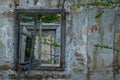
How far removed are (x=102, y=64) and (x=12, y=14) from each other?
5.63ft

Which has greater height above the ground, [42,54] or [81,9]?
[81,9]

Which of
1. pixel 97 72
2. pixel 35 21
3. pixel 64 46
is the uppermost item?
pixel 35 21

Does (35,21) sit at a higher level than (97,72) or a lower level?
higher

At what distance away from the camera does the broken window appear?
623 cm

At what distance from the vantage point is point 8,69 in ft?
20.6

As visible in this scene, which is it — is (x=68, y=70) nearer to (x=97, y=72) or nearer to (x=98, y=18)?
(x=97, y=72)

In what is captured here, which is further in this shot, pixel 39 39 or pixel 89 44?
pixel 39 39

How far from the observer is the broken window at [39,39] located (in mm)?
6227

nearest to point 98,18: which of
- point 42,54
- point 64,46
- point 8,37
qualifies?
point 64,46

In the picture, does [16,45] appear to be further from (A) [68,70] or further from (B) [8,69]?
(A) [68,70]

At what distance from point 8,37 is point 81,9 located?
1305 mm

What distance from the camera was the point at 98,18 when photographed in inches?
245

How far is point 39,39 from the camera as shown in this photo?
6426mm

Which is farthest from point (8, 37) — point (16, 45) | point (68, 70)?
point (68, 70)
